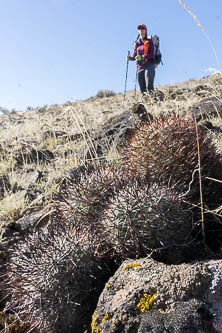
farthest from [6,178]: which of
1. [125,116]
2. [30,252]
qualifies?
[30,252]

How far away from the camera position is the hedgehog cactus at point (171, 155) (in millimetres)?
2664

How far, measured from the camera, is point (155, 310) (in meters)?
1.74

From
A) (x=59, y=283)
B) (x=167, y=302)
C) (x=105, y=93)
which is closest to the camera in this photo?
(x=167, y=302)

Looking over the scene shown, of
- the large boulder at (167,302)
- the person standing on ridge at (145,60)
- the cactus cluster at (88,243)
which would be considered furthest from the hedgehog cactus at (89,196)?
the person standing on ridge at (145,60)

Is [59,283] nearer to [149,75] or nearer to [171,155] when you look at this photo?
[171,155]

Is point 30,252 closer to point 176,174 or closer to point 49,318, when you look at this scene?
point 49,318

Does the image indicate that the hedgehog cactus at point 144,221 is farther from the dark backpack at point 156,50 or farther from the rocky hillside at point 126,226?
the dark backpack at point 156,50

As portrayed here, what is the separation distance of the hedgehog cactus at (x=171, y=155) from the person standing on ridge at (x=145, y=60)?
8920 mm

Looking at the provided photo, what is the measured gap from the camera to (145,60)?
37.8 ft

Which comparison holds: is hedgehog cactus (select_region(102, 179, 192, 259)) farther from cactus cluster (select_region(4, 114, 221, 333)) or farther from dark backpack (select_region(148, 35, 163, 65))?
dark backpack (select_region(148, 35, 163, 65))

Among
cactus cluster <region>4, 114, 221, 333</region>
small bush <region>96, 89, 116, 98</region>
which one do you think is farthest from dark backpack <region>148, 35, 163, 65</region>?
small bush <region>96, 89, 116, 98</region>

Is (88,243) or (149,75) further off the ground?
(149,75)

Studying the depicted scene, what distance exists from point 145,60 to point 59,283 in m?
10.4

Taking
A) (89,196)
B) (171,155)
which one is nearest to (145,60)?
(171,155)
